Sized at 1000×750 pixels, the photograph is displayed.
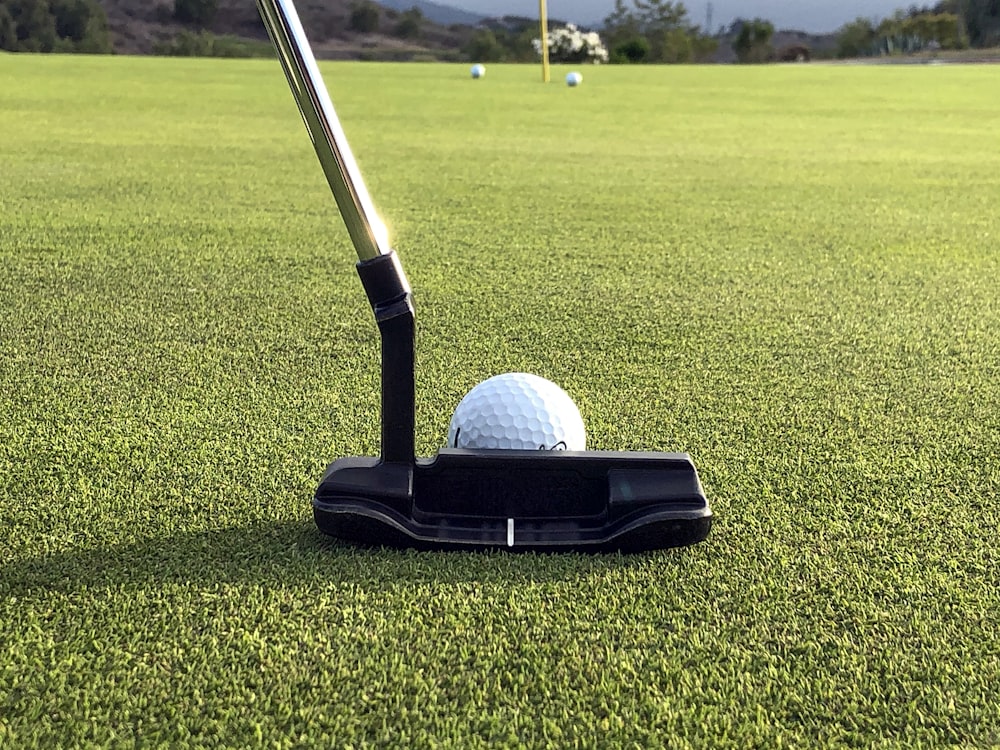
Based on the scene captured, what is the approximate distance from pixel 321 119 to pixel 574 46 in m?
35.2

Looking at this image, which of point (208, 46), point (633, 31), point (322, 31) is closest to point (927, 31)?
point (633, 31)

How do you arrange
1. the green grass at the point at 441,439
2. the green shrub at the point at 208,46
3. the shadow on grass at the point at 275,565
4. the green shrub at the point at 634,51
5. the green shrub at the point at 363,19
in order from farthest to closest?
the green shrub at the point at 363,19
the green shrub at the point at 634,51
the green shrub at the point at 208,46
the shadow on grass at the point at 275,565
the green grass at the point at 441,439

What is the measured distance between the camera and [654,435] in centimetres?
218

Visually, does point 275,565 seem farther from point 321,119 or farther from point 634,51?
point 634,51

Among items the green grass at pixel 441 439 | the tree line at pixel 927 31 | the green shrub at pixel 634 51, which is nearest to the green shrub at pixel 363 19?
the green shrub at pixel 634 51

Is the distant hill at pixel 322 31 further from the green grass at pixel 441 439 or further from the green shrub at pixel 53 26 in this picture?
the green grass at pixel 441 439

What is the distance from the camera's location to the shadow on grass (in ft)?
4.96

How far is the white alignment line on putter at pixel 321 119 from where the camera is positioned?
1.41 m

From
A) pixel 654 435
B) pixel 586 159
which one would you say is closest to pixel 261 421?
pixel 654 435

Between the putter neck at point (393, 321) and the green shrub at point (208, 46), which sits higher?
the green shrub at point (208, 46)

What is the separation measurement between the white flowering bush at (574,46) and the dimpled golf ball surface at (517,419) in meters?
33.9

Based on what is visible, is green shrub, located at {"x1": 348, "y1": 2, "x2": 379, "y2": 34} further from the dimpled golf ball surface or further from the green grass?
the dimpled golf ball surface

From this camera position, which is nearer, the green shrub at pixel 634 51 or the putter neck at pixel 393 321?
the putter neck at pixel 393 321

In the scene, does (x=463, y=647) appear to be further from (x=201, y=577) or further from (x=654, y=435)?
(x=654, y=435)
